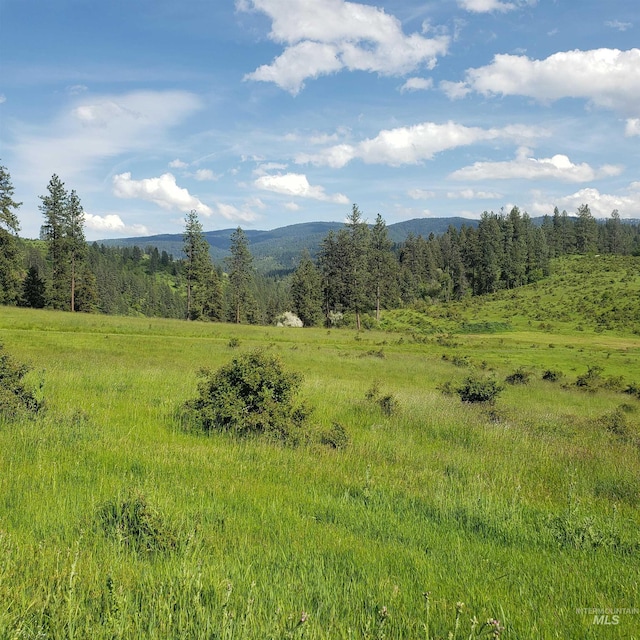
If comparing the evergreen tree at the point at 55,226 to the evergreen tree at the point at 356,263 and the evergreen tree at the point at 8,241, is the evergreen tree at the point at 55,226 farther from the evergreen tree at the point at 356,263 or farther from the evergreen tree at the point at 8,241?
the evergreen tree at the point at 356,263

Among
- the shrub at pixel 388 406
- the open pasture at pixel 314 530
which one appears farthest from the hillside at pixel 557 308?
the open pasture at pixel 314 530

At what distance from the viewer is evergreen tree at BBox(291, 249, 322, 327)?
3622 inches

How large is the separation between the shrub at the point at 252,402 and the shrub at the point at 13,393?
11.1ft

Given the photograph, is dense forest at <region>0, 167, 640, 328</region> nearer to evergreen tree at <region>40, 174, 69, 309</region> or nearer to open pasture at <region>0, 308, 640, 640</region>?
evergreen tree at <region>40, 174, 69, 309</region>

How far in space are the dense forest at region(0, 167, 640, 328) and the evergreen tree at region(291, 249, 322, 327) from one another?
0.69 ft

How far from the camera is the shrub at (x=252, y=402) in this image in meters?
10.1

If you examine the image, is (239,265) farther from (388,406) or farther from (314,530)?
(314,530)

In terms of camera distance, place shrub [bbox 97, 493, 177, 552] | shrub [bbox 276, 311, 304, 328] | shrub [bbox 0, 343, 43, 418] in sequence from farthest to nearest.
Answer: shrub [bbox 276, 311, 304, 328]
shrub [bbox 0, 343, 43, 418]
shrub [bbox 97, 493, 177, 552]

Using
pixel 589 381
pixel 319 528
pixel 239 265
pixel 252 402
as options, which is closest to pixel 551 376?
pixel 589 381

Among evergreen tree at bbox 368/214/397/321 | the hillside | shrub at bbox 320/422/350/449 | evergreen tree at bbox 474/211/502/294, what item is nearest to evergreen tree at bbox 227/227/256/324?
evergreen tree at bbox 368/214/397/321

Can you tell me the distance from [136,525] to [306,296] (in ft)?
289

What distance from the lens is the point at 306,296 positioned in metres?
92.4

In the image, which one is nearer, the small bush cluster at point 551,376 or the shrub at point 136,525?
the shrub at point 136,525

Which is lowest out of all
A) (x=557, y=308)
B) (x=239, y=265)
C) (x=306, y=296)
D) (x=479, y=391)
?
(x=479, y=391)
